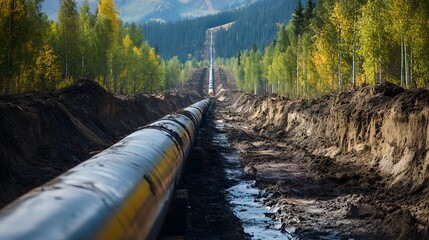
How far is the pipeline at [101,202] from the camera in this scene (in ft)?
15.9

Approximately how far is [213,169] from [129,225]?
1597 cm

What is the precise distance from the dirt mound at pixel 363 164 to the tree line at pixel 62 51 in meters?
18.8

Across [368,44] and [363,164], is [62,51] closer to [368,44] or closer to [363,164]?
[368,44]

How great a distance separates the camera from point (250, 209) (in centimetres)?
1538

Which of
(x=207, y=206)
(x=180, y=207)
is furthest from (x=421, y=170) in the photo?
(x=180, y=207)

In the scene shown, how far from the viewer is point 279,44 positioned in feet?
274

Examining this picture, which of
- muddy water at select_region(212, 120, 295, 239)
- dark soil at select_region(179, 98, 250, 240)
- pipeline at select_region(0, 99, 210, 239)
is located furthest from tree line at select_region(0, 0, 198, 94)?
pipeline at select_region(0, 99, 210, 239)

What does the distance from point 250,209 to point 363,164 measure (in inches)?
279

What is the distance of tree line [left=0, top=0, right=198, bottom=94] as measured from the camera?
3578 cm

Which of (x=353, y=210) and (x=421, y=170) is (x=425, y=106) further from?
(x=353, y=210)

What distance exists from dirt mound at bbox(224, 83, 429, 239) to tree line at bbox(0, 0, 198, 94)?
1879 cm

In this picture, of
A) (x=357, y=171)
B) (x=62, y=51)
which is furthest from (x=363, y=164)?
(x=62, y=51)

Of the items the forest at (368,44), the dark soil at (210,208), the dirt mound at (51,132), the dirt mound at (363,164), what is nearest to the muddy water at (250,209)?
the dark soil at (210,208)

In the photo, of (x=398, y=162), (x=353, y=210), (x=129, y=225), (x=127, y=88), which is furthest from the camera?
(x=127, y=88)
